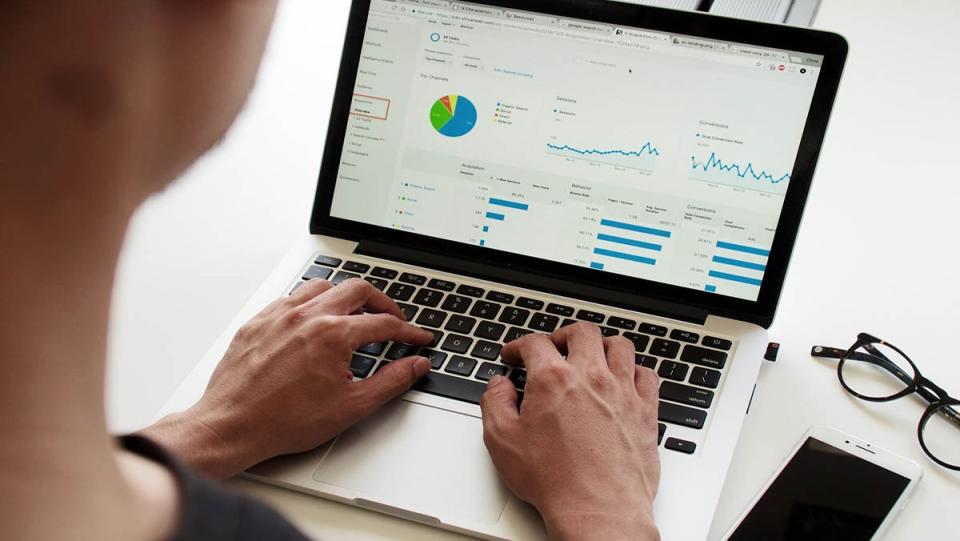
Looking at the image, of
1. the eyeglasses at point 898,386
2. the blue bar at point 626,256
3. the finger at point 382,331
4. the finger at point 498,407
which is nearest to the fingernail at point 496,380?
the finger at point 498,407

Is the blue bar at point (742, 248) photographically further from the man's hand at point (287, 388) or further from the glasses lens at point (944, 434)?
the man's hand at point (287, 388)

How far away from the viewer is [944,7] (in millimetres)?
1512

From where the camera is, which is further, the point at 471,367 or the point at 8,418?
the point at 471,367

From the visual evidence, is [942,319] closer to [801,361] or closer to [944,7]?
[801,361]

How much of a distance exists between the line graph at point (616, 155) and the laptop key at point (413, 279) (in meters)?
0.20

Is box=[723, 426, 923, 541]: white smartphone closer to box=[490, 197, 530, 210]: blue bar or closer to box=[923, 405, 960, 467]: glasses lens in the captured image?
box=[923, 405, 960, 467]: glasses lens

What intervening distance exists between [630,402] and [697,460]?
78 mm

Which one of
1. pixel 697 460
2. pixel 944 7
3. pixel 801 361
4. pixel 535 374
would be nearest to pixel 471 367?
pixel 535 374

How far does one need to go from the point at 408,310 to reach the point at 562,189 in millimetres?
207

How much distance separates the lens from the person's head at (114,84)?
0.32m

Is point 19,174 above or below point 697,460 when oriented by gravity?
above

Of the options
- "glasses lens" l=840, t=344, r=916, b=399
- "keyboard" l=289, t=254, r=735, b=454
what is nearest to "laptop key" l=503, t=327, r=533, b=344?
"keyboard" l=289, t=254, r=735, b=454

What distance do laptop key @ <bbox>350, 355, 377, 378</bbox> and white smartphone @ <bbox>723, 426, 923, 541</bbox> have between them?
0.36m

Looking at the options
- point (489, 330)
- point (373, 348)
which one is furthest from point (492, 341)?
point (373, 348)
